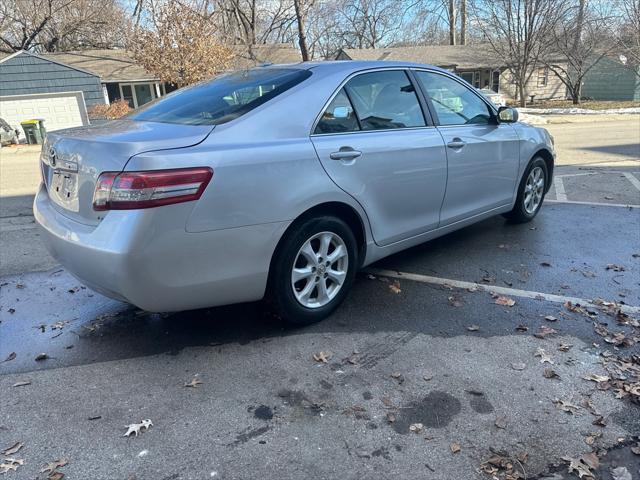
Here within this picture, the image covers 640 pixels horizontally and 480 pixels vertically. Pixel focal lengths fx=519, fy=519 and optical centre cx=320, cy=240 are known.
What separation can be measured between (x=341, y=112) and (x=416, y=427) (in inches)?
83.6

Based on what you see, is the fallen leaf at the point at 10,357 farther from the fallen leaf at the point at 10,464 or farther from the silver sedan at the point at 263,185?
the fallen leaf at the point at 10,464

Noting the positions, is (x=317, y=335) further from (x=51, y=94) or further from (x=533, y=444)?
(x=51, y=94)

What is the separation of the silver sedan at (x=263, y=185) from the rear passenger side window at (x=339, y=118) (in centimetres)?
1

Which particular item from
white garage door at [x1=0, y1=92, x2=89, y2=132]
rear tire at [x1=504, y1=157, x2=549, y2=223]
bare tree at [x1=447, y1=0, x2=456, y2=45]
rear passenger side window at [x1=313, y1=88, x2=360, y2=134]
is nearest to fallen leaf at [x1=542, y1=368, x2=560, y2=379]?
rear passenger side window at [x1=313, y1=88, x2=360, y2=134]

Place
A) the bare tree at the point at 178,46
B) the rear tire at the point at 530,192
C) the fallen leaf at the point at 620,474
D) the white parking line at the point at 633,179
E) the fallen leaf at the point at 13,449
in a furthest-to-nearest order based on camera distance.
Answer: the bare tree at the point at 178,46 → the white parking line at the point at 633,179 → the rear tire at the point at 530,192 → the fallen leaf at the point at 13,449 → the fallen leaf at the point at 620,474

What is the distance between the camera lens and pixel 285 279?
333 centimetres

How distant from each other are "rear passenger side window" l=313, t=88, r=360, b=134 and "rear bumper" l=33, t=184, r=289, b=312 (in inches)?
30.8

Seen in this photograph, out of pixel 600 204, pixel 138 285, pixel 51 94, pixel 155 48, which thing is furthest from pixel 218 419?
pixel 51 94

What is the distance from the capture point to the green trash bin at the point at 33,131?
18.7 m

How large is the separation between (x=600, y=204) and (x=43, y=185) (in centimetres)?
645

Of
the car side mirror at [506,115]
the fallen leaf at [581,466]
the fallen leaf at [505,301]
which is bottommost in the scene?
the fallen leaf at [581,466]

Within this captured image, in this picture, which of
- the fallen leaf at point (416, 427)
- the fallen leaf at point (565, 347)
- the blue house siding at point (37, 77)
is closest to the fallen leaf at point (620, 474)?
the fallen leaf at point (416, 427)

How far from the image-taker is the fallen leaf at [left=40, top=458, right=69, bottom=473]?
7.79 ft

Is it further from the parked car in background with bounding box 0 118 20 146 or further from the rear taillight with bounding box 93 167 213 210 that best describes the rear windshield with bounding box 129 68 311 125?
the parked car in background with bounding box 0 118 20 146
